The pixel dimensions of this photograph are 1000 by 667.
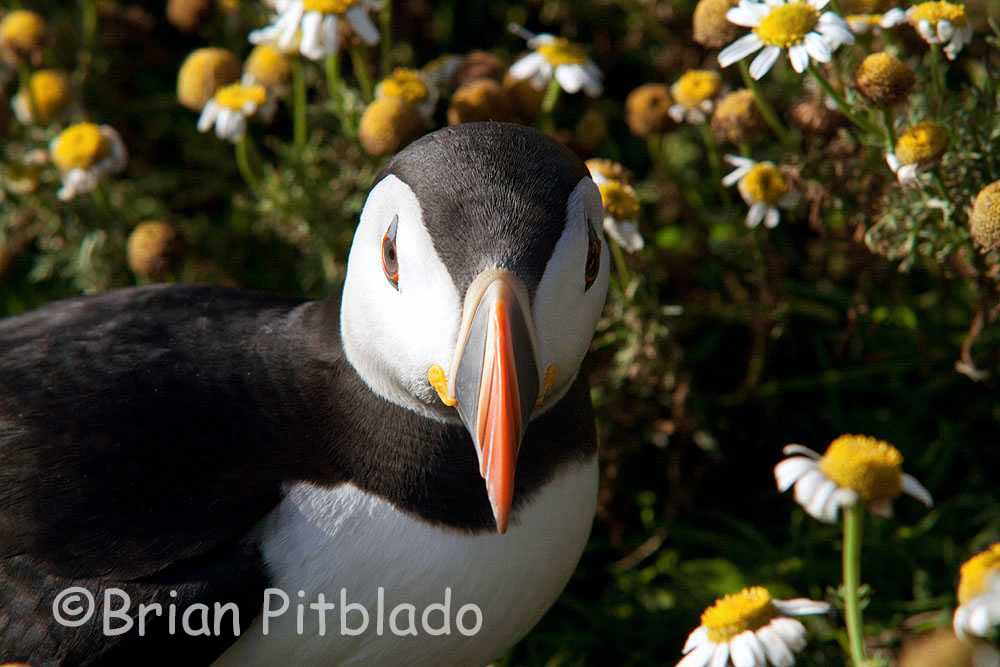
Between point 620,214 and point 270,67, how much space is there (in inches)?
49.9

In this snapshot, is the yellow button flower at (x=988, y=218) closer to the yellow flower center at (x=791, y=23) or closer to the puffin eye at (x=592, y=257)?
the yellow flower center at (x=791, y=23)

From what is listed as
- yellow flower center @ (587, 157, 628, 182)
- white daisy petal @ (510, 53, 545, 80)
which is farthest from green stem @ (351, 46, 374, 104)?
yellow flower center @ (587, 157, 628, 182)

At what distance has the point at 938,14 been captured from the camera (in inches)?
118

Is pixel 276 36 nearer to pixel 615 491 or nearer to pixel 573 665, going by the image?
pixel 615 491

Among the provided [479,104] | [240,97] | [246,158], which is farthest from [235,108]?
[479,104]

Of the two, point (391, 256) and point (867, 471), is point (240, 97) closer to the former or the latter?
point (391, 256)

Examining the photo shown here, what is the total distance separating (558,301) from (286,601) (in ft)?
2.85

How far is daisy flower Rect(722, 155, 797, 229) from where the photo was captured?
10.9 ft

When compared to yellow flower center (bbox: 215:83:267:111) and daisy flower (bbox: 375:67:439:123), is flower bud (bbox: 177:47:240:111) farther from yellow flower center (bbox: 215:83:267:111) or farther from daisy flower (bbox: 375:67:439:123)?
daisy flower (bbox: 375:67:439:123)

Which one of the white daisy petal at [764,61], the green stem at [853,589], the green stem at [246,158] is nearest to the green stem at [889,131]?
the white daisy petal at [764,61]

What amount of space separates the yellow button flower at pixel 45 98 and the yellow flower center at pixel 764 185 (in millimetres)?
2208

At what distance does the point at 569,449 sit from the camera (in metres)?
2.76

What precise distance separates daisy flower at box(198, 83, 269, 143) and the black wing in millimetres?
964

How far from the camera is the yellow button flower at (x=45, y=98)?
3.98m
